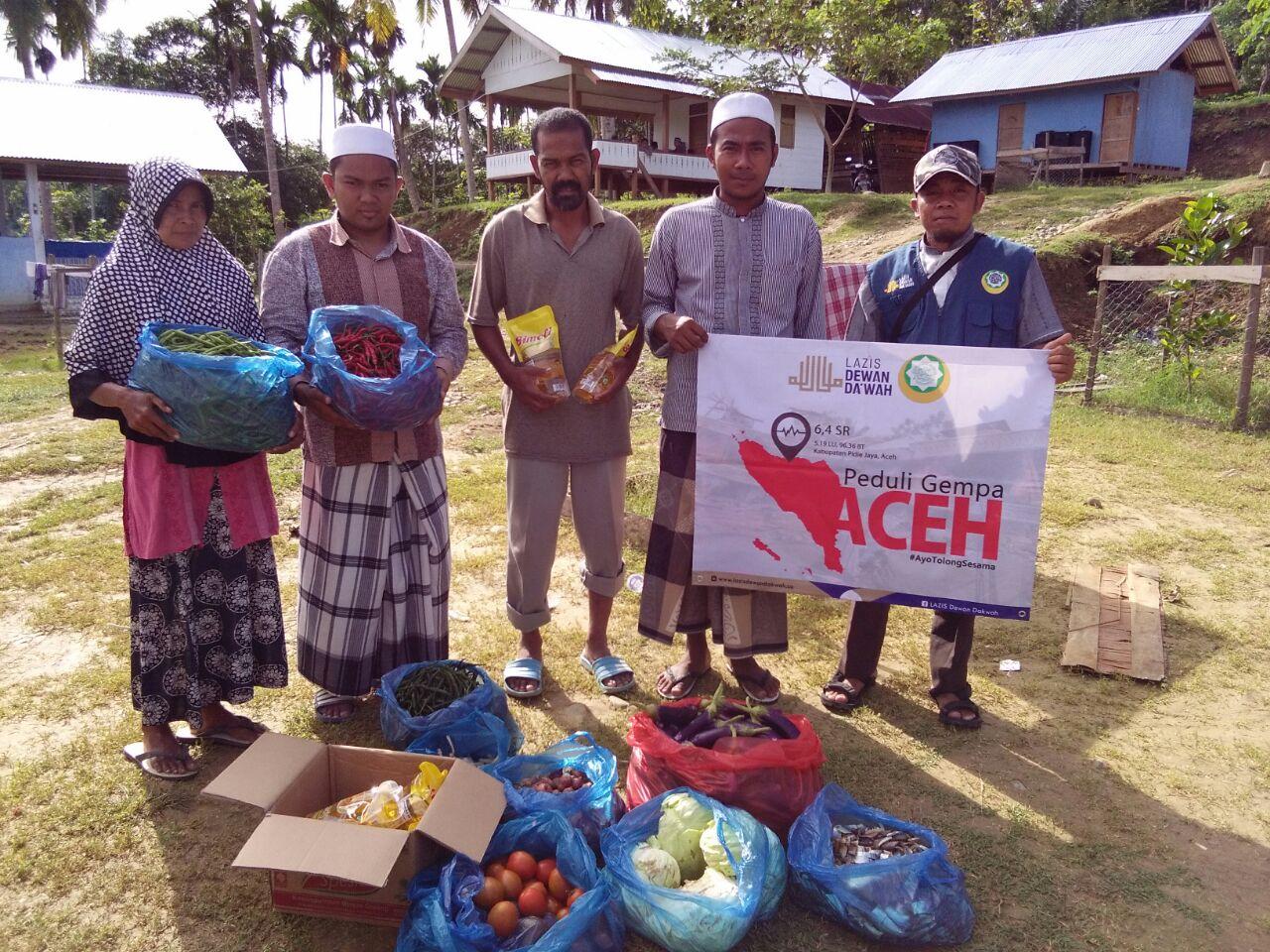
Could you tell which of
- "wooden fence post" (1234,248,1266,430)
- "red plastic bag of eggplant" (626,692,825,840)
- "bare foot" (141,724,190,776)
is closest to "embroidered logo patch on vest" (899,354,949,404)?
"red plastic bag of eggplant" (626,692,825,840)

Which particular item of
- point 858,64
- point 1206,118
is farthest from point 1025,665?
point 1206,118

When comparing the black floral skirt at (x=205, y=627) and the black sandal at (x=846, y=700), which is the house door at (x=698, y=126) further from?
the black floral skirt at (x=205, y=627)

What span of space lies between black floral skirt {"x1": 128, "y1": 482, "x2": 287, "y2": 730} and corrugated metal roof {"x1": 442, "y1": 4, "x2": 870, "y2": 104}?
17.7 metres

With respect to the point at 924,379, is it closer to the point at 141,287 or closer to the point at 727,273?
the point at 727,273

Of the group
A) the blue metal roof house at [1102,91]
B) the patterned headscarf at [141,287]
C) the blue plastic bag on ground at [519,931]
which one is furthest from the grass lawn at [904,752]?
the blue metal roof house at [1102,91]

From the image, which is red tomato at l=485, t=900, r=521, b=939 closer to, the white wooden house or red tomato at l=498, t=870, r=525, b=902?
red tomato at l=498, t=870, r=525, b=902

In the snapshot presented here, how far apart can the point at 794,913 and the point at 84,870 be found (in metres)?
2.07

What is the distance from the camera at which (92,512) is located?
228 inches

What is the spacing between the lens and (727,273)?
311cm

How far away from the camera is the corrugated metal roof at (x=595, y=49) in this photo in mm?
18781

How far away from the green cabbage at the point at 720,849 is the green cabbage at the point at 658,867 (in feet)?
0.30

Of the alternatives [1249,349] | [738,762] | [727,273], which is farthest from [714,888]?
[1249,349]

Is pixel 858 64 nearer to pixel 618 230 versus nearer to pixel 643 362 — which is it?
pixel 643 362

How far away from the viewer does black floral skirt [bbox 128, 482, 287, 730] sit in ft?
9.32
